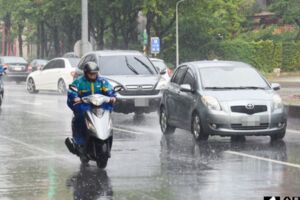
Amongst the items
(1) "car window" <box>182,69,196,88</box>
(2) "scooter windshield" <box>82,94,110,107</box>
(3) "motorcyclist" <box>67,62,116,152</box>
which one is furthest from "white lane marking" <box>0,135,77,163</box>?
(1) "car window" <box>182,69,196,88</box>

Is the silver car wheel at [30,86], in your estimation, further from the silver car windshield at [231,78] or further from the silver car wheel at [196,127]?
the silver car wheel at [196,127]

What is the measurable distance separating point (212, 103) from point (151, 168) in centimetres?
350

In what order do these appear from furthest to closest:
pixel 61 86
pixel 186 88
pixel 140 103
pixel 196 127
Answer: pixel 61 86 < pixel 140 103 < pixel 186 88 < pixel 196 127

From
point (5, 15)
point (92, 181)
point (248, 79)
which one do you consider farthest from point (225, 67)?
point (5, 15)

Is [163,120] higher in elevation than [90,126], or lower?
lower

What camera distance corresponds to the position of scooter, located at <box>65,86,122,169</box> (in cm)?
1159

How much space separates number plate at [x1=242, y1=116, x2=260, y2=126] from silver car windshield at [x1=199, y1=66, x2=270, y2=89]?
3.31 ft

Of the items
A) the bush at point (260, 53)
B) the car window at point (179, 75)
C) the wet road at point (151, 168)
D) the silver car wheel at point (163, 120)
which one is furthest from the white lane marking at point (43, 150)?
the bush at point (260, 53)

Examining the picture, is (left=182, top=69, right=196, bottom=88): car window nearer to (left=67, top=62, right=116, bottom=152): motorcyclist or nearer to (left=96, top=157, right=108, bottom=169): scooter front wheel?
(left=67, top=62, right=116, bottom=152): motorcyclist

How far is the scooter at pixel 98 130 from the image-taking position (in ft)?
38.0

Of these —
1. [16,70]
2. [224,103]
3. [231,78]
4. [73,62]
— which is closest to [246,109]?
[224,103]

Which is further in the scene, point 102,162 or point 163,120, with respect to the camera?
point 163,120

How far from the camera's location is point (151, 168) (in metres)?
11.9

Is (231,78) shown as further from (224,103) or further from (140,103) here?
(140,103)
